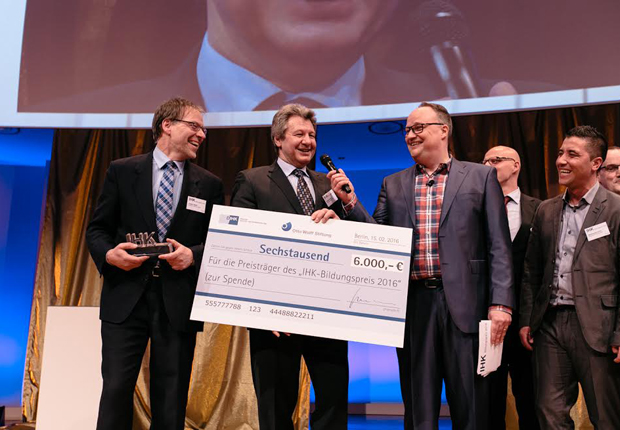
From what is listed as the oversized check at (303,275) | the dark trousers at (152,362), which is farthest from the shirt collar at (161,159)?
the dark trousers at (152,362)

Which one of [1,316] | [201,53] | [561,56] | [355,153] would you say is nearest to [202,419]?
[1,316]

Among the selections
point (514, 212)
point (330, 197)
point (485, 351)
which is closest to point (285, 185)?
point (330, 197)

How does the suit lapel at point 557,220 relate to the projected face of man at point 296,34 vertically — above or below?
below

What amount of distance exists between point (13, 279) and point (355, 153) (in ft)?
12.4

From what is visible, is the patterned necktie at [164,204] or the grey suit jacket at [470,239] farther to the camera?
the patterned necktie at [164,204]

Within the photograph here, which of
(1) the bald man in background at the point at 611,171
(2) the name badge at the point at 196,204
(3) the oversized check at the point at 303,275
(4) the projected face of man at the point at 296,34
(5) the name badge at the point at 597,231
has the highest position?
(4) the projected face of man at the point at 296,34

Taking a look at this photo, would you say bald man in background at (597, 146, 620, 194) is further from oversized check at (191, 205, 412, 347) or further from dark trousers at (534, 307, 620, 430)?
oversized check at (191, 205, 412, 347)

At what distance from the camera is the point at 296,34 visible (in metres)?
4.68

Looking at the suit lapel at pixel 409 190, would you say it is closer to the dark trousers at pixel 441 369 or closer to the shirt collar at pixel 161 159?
the dark trousers at pixel 441 369

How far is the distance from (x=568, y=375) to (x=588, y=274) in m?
0.45

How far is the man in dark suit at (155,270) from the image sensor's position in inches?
93.4

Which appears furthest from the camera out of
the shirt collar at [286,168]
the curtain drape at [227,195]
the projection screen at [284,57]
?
the curtain drape at [227,195]

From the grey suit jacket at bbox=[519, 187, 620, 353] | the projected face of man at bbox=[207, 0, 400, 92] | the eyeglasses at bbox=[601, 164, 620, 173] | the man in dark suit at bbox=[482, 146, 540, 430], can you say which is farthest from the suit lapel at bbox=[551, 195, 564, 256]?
the projected face of man at bbox=[207, 0, 400, 92]

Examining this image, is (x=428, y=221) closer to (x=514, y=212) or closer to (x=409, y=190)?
(x=409, y=190)
